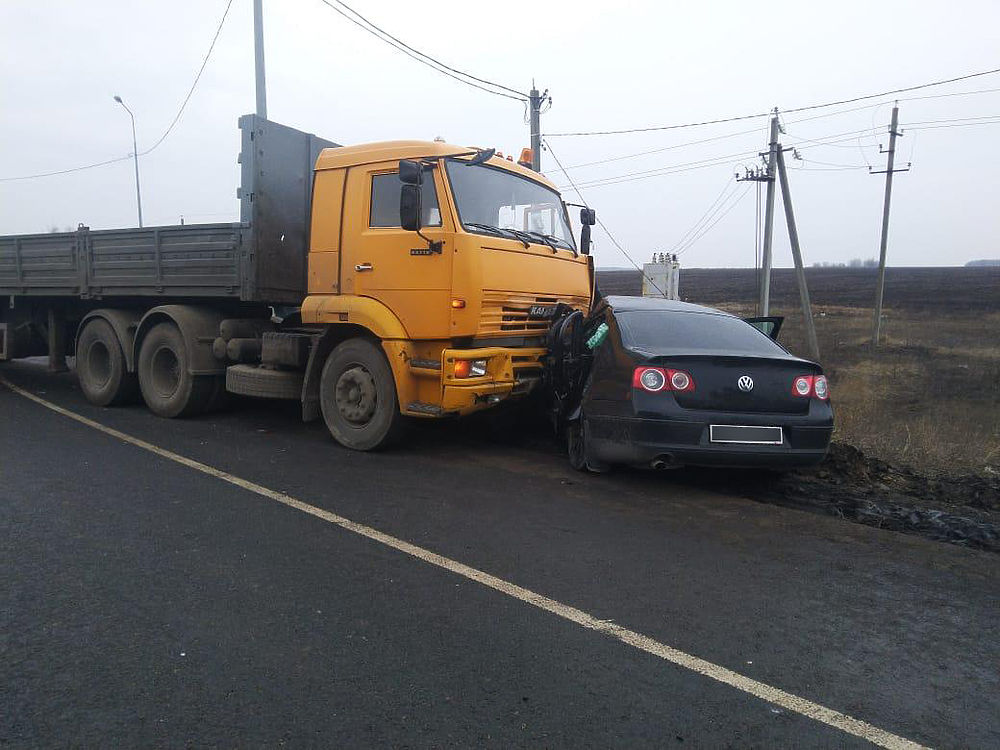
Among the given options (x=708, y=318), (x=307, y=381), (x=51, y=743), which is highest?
(x=708, y=318)

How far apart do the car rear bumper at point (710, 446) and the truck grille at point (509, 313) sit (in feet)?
5.54

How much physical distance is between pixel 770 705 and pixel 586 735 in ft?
2.49

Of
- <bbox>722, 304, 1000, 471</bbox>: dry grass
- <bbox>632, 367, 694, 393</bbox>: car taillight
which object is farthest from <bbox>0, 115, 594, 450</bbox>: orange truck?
<bbox>722, 304, 1000, 471</bbox>: dry grass

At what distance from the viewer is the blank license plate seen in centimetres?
555

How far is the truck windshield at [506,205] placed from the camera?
6.84 meters

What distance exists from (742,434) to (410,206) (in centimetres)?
330

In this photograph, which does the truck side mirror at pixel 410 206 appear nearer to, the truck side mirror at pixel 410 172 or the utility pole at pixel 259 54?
the truck side mirror at pixel 410 172

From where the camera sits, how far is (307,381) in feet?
25.4

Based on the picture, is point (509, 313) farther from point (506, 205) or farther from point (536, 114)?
point (536, 114)

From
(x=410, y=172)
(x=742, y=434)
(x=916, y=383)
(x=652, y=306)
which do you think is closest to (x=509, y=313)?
(x=652, y=306)

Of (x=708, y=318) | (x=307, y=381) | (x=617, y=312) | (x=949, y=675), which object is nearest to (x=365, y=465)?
(x=307, y=381)

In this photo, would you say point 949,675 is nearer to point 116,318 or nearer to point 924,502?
point 924,502

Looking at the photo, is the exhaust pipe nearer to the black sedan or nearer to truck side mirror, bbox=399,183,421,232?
the black sedan

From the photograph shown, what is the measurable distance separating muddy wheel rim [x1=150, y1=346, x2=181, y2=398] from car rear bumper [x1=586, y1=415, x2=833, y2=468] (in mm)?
6046
